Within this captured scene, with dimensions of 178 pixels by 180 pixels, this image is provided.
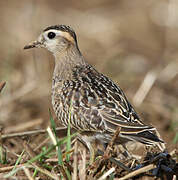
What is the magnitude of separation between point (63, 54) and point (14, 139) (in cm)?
142

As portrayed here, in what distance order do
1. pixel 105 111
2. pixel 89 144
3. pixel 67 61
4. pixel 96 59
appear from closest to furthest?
pixel 105 111, pixel 89 144, pixel 67 61, pixel 96 59

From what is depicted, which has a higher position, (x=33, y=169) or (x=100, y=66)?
(x=100, y=66)

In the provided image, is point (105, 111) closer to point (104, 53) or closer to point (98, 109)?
point (98, 109)

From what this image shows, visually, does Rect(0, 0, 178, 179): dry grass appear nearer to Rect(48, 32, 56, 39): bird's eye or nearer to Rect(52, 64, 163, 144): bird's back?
Rect(52, 64, 163, 144): bird's back

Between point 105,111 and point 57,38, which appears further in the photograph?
point 57,38

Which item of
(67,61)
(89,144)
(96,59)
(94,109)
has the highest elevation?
(67,61)

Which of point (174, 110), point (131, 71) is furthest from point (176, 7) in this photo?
point (174, 110)

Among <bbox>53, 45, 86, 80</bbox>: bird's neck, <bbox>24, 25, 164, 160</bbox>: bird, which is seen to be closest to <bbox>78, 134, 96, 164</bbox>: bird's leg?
<bbox>24, 25, 164, 160</bbox>: bird

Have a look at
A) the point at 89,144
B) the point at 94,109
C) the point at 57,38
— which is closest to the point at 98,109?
the point at 94,109

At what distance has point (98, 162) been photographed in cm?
498

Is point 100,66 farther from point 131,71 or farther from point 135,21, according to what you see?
point 135,21

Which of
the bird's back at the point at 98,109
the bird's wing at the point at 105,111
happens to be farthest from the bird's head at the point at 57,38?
the bird's wing at the point at 105,111

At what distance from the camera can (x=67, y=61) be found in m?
6.48

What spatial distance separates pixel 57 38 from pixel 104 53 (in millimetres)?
5779
